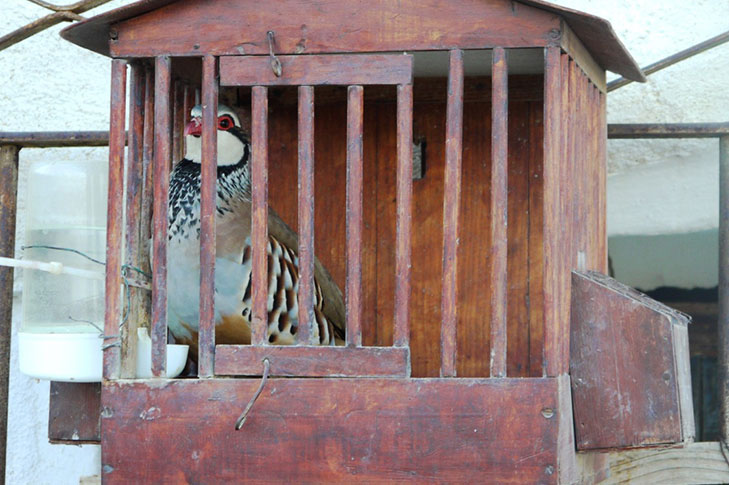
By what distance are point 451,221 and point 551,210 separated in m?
0.16

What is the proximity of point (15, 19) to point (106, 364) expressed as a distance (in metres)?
1.25

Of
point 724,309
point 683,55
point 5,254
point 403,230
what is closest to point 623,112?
point 683,55

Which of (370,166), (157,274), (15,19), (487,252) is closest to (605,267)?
(487,252)

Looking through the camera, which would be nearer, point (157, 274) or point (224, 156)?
point (157, 274)

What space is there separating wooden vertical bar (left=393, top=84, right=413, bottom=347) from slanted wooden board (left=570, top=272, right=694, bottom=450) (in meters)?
0.33

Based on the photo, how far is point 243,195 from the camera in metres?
2.26

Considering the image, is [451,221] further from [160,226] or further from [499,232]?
[160,226]

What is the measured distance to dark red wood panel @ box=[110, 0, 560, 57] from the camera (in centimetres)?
178

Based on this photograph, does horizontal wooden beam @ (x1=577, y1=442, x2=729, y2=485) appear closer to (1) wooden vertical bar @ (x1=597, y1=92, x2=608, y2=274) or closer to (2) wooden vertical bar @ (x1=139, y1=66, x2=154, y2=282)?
(1) wooden vertical bar @ (x1=597, y1=92, x2=608, y2=274)

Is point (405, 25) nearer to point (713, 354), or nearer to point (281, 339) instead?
point (281, 339)

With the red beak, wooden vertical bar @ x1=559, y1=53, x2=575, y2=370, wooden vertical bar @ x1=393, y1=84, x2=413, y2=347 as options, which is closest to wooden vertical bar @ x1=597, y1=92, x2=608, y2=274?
wooden vertical bar @ x1=559, y1=53, x2=575, y2=370

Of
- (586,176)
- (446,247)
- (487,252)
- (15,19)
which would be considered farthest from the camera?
(15,19)

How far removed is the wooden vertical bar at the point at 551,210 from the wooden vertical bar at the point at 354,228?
304 mm

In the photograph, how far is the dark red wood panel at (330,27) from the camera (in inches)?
70.1
